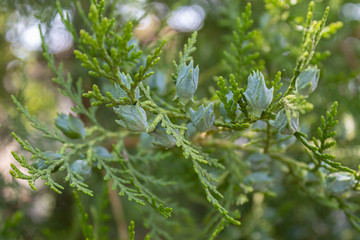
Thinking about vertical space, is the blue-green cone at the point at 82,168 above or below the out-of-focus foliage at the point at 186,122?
below

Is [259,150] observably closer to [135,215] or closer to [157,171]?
[157,171]

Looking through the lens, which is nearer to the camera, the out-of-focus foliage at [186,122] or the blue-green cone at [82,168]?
the out-of-focus foliage at [186,122]

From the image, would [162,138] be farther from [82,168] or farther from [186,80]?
[82,168]

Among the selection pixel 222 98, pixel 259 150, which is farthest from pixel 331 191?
pixel 222 98

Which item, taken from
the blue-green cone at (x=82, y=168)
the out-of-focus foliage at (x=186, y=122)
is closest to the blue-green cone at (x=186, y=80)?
the out-of-focus foliage at (x=186, y=122)

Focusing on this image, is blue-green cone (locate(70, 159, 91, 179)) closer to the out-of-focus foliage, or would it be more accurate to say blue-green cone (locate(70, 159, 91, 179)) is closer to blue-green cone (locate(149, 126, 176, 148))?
the out-of-focus foliage

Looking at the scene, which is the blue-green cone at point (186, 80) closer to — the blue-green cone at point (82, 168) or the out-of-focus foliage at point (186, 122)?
the out-of-focus foliage at point (186, 122)

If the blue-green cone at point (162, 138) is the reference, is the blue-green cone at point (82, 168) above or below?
below

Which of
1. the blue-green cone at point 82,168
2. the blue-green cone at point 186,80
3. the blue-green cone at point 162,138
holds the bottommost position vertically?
the blue-green cone at point 82,168

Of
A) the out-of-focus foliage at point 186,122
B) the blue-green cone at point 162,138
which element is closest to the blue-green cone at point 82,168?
the out-of-focus foliage at point 186,122
